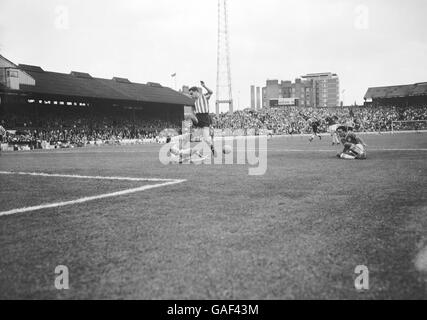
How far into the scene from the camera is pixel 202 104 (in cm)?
1262

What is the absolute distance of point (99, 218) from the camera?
444 cm

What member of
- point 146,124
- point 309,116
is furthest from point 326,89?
point 146,124

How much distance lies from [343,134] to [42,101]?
1641 inches

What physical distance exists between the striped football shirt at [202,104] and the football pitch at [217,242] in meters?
6.50

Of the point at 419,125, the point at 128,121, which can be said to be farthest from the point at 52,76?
the point at 419,125

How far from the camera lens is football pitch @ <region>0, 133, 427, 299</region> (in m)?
2.48

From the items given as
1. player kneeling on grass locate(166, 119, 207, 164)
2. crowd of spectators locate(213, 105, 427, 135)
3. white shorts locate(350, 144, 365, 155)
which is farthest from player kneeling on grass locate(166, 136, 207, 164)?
crowd of spectators locate(213, 105, 427, 135)

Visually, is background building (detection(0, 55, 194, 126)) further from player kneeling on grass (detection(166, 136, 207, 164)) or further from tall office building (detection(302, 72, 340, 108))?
tall office building (detection(302, 72, 340, 108))

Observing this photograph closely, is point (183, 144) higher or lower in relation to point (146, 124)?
lower

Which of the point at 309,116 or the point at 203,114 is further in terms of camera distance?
the point at 309,116

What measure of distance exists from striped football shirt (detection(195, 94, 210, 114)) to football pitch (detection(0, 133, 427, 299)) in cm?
650

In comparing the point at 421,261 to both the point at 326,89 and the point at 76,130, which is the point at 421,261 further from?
the point at 326,89

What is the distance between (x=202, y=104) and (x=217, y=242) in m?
Answer: 9.62
